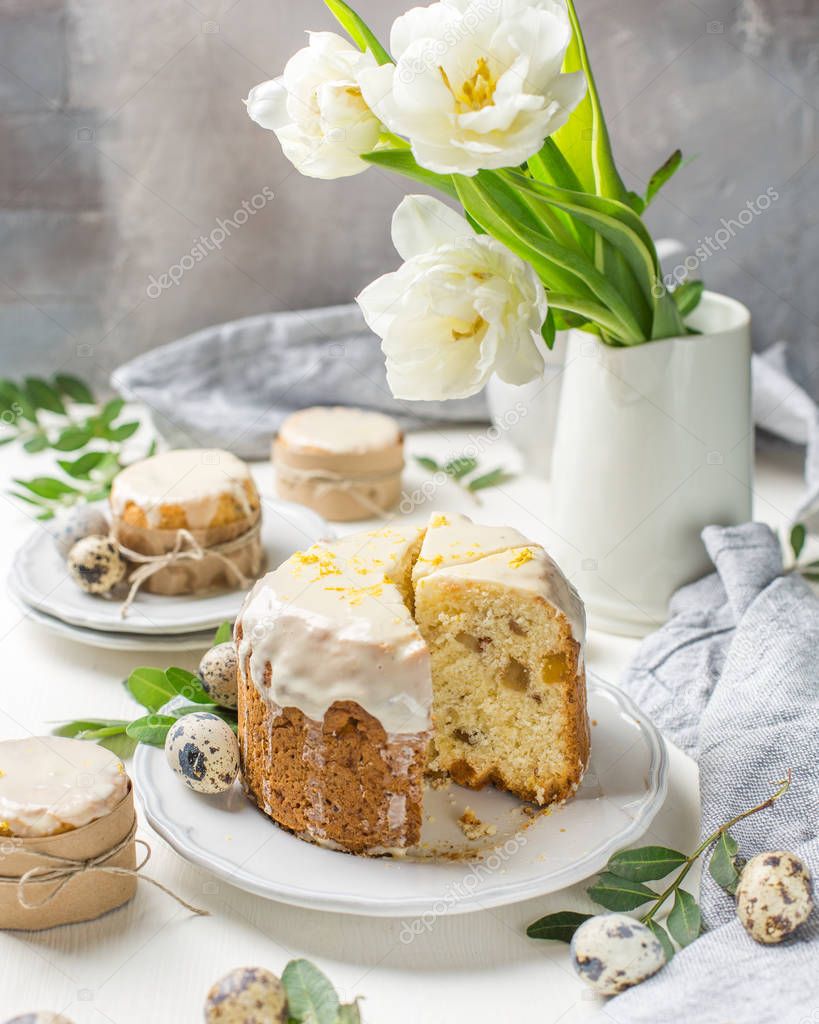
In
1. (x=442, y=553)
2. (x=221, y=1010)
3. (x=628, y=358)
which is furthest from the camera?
(x=628, y=358)

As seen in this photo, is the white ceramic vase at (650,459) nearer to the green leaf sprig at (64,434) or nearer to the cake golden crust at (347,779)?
the cake golden crust at (347,779)

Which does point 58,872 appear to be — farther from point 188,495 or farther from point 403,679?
point 188,495

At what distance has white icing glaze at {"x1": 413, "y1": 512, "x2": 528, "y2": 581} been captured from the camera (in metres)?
1.15

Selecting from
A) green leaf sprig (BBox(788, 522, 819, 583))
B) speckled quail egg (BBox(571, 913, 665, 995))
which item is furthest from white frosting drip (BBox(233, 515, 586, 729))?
green leaf sprig (BBox(788, 522, 819, 583))

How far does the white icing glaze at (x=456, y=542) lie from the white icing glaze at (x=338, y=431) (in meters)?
0.49

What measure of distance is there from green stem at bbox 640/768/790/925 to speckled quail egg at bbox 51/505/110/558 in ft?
2.70

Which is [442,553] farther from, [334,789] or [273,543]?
[273,543]

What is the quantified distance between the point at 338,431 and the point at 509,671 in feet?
2.29

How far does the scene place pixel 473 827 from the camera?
1.10m

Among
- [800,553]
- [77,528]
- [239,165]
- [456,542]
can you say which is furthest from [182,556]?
[239,165]

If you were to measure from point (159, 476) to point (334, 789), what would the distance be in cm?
59

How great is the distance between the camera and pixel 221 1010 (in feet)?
2.83

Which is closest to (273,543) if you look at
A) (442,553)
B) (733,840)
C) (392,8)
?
(442,553)

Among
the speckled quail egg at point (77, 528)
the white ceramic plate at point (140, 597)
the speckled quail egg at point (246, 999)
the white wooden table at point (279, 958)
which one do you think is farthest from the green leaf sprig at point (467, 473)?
the speckled quail egg at point (246, 999)
